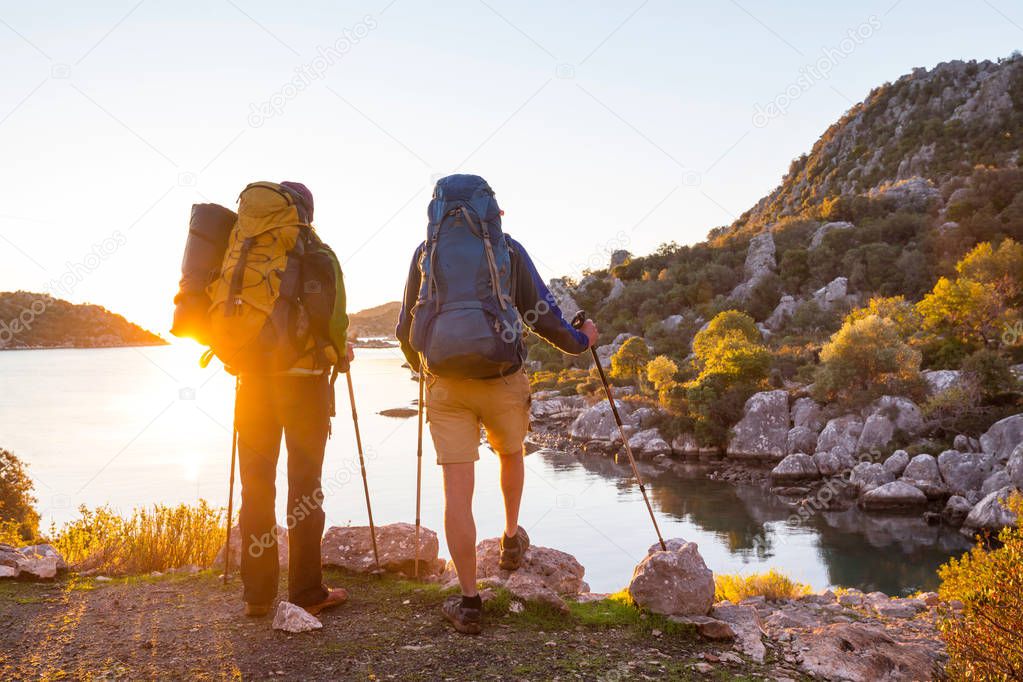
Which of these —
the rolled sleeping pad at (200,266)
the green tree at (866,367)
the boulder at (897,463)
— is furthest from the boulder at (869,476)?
the rolled sleeping pad at (200,266)

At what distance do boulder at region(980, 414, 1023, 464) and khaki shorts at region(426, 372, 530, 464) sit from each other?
26.2 meters

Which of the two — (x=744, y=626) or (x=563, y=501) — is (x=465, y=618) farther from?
(x=563, y=501)

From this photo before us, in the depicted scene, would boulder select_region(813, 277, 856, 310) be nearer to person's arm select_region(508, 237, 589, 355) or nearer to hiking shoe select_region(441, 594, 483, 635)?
person's arm select_region(508, 237, 589, 355)

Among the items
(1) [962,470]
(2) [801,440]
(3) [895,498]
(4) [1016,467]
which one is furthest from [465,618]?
(2) [801,440]

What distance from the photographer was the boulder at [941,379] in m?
30.3

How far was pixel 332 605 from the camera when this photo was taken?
4656 millimetres

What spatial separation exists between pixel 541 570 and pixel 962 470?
24864 millimetres

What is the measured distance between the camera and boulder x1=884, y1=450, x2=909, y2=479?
27156mm

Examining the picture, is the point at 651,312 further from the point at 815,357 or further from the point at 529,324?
the point at 529,324

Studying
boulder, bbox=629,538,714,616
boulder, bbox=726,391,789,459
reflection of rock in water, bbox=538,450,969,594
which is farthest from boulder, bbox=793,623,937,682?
boulder, bbox=726,391,789,459

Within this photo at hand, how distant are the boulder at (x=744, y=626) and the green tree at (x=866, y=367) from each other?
29.1m

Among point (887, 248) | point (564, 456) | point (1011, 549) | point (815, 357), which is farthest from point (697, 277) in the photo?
point (1011, 549)

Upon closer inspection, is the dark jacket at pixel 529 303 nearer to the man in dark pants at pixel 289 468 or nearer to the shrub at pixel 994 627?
the man in dark pants at pixel 289 468

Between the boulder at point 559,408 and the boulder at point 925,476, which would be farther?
the boulder at point 559,408
